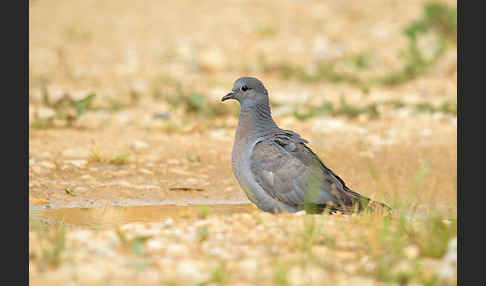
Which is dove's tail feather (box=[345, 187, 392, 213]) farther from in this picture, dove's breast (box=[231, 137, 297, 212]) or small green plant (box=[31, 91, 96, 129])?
small green plant (box=[31, 91, 96, 129])

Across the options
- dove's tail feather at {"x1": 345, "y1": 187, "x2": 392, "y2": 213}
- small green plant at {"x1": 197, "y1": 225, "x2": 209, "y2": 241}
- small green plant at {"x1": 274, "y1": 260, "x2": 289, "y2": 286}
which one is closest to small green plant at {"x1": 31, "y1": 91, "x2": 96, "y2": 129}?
dove's tail feather at {"x1": 345, "y1": 187, "x2": 392, "y2": 213}

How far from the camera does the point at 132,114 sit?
1012 cm

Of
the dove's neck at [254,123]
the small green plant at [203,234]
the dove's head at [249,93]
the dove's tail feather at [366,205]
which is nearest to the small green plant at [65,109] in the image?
the dove's head at [249,93]

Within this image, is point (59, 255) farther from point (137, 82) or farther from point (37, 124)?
point (137, 82)

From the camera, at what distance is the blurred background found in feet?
21.1

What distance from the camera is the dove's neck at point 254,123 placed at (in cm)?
627

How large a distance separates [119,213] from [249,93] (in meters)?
1.45

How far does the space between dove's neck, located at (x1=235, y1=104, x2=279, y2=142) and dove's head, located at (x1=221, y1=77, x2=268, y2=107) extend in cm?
4

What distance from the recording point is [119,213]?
A: 654 cm

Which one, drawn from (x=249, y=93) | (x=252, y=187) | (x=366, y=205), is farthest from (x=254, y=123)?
(x=366, y=205)

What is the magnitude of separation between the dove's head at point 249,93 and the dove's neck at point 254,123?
0.15ft

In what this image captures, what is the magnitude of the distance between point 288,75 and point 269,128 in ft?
21.4

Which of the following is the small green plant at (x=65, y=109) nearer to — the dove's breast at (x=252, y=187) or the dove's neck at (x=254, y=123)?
the dove's neck at (x=254, y=123)

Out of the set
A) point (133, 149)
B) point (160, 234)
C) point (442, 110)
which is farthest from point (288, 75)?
point (160, 234)
